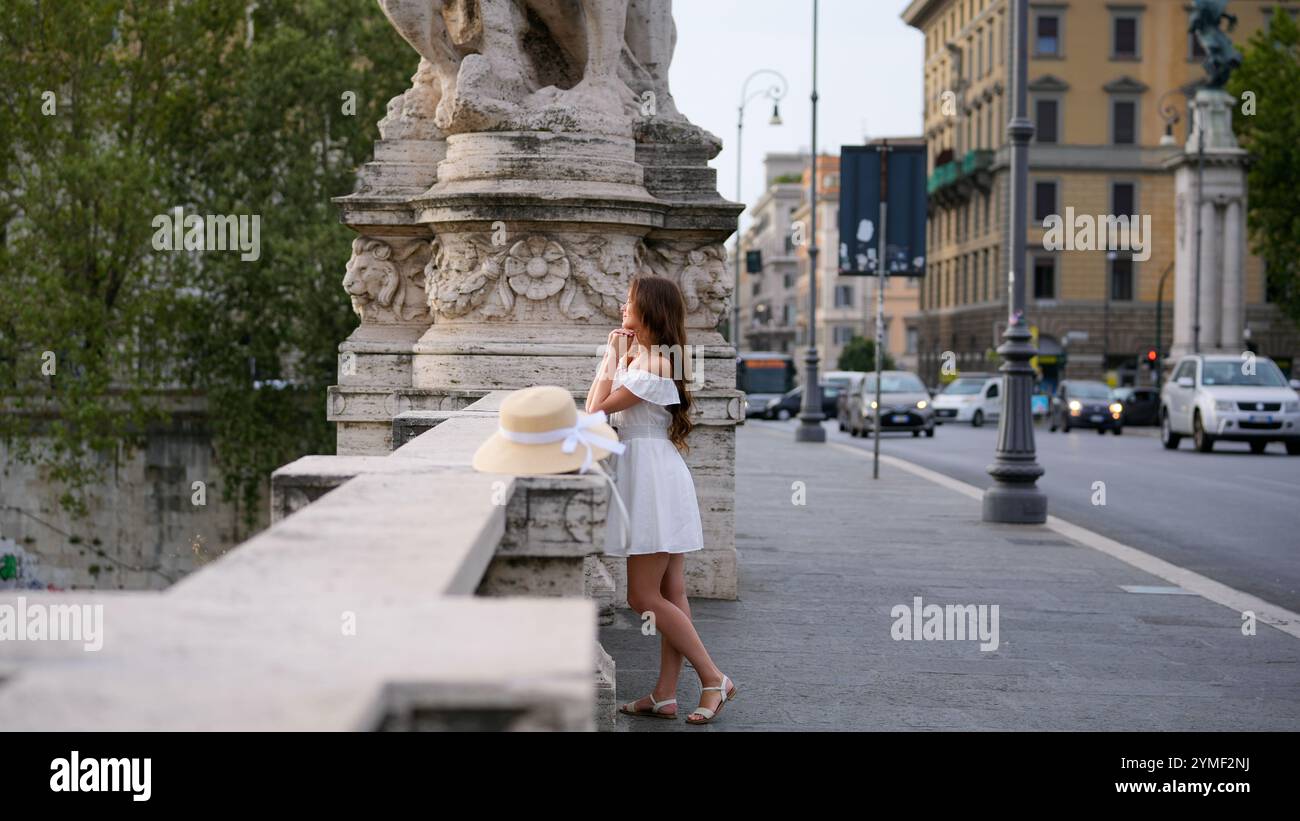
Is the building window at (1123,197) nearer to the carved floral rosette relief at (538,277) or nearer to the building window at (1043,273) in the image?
the building window at (1043,273)

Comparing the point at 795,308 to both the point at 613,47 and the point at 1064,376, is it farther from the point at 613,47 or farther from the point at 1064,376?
the point at 613,47

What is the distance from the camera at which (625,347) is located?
20.8 feet

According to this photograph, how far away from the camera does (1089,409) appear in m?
45.0

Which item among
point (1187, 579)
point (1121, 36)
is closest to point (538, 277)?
point (1187, 579)

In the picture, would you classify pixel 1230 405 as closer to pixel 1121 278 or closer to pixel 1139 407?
pixel 1139 407

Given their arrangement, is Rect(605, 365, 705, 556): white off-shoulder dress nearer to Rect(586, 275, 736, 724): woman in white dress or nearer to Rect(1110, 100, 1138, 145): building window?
Rect(586, 275, 736, 724): woman in white dress

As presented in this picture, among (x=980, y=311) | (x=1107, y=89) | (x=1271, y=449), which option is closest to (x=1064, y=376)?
(x=980, y=311)

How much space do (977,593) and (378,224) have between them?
158 inches

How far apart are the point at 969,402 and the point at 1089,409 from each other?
317 inches

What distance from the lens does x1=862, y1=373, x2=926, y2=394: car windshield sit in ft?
132

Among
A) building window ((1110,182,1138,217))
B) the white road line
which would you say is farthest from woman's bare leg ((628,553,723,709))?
building window ((1110,182,1138,217))

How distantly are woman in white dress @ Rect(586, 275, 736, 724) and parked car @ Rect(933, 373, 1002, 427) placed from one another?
45569 mm

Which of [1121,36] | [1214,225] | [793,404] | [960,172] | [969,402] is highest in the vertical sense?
[1121,36]

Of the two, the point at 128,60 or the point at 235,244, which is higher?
the point at 128,60
